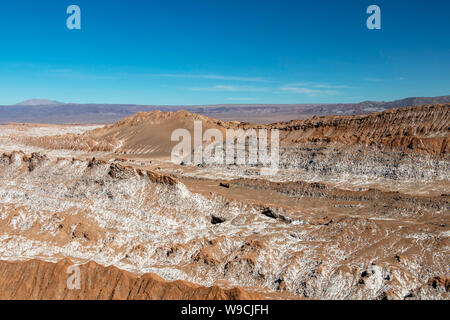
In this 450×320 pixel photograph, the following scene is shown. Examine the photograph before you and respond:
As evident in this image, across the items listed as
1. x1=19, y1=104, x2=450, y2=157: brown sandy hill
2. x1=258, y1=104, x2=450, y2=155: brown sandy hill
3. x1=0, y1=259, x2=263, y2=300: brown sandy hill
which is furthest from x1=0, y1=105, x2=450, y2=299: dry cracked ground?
x1=19, y1=104, x2=450, y2=157: brown sandy hill

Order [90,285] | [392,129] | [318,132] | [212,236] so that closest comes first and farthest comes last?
[90,285], [212,236], [392,129], [318,132]

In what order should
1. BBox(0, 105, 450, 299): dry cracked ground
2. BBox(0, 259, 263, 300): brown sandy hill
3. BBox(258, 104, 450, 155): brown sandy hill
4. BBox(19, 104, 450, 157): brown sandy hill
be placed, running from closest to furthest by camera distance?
BBox(0, 259, 263, 300): brown sandy hill
BBox(0, 105, 450, 299): dry cracked ground
BBox(258, 104, 450, 155): brown sandy hill
BBox(19, 104, 450, 157): brown sandy hill

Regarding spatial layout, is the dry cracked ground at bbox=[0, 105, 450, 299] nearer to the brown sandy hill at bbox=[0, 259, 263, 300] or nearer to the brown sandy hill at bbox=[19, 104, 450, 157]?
the brown sandy hill at bbox=[0, 259, 263, 300]

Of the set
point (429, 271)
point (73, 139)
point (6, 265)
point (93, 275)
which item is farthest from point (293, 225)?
point (73, 139)

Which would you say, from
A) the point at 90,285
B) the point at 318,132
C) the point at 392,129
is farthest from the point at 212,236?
the point at 318,132

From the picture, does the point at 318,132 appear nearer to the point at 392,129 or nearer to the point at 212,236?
the point at 392,129
